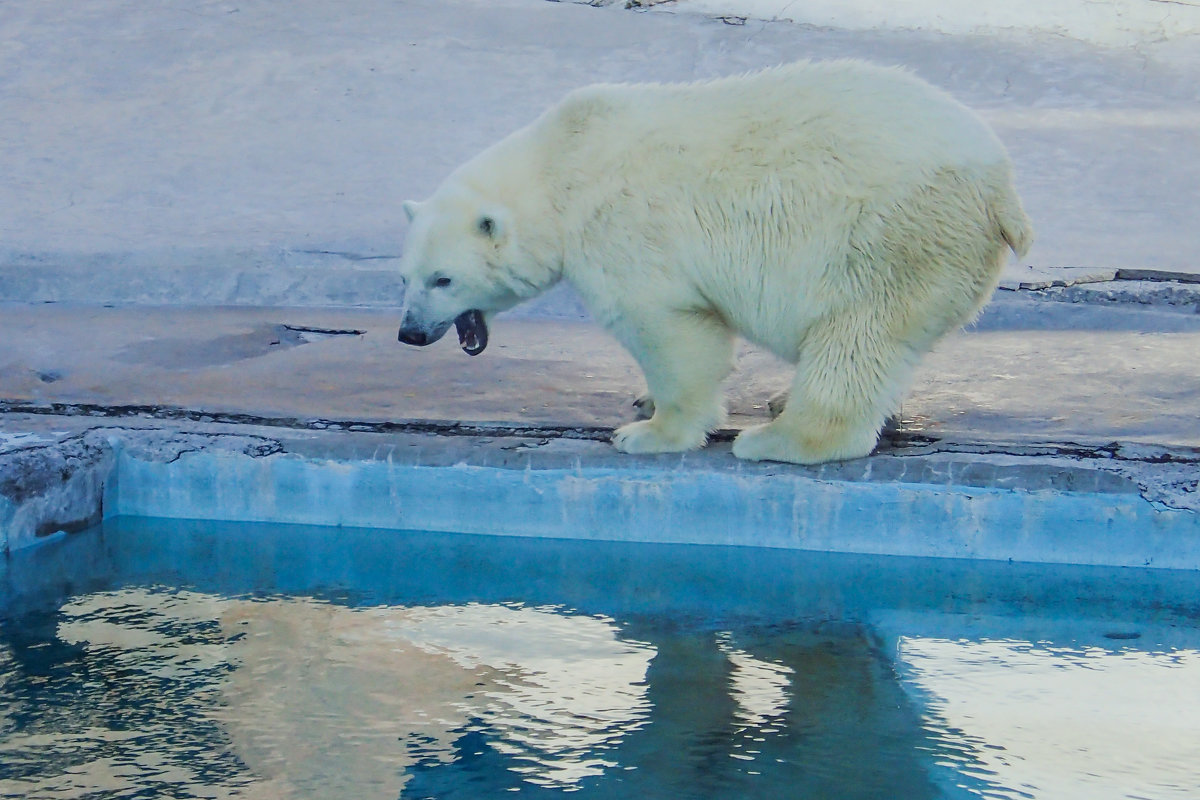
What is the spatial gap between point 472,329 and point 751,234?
2.58ft

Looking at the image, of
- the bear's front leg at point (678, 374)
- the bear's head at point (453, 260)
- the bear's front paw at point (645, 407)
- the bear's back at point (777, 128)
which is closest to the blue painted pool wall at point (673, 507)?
the bear's front leg at point (678, 374)

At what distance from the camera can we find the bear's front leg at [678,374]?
3.17 meters

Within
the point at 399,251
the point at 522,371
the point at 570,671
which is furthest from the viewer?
the point at 399,251

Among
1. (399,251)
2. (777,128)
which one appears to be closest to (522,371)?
(777,128)

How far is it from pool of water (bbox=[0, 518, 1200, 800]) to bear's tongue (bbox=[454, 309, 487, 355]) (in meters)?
0.53

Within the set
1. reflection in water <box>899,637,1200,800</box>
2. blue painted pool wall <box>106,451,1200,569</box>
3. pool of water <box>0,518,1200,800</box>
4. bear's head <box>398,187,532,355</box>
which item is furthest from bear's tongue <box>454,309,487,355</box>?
reflection in water <box>899,637,1200,800</box>

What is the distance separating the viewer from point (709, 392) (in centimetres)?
326

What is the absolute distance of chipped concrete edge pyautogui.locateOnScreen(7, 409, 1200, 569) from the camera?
3.02 meters

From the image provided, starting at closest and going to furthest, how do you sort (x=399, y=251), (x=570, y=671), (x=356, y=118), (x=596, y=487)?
(x=570, y=671)
(x=596, y=487)
(x=399, y=251)
(x=356, y=118)

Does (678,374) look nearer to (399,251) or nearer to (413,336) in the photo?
(413,336)

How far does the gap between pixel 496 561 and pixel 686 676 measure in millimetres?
731

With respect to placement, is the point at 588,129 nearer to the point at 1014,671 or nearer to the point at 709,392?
the point at 709,392

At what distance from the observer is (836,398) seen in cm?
307

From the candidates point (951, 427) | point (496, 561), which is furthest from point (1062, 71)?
point (496, 561)
